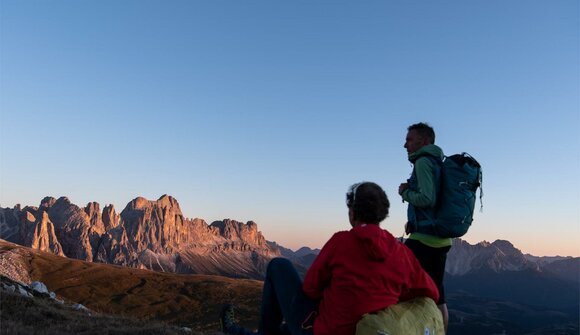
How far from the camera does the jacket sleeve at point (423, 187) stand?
22.2 ft

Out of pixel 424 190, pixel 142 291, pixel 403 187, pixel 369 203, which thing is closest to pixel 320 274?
pixel 369 203

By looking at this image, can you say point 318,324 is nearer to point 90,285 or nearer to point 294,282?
point 294,282

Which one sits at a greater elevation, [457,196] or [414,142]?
[414,142]

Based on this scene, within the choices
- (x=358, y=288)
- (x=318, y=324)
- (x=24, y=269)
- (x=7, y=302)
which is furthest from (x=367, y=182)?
(x=24, y=269)

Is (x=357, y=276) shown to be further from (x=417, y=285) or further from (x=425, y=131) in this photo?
(x=425, y=131)

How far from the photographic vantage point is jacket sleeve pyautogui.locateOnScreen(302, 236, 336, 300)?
505cm

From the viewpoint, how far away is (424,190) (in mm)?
6789

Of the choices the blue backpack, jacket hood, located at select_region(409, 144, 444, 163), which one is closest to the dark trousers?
the blue backpack

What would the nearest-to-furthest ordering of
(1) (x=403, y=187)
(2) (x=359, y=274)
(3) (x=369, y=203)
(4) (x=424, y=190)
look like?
(2) (x=359, y=274) < (3) (x=369, y=203) < (4) (x=424, y=190) < (1) (x=403, y=187)

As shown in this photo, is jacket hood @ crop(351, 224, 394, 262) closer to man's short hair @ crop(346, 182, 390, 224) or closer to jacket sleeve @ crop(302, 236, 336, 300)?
man's short hair @ crop(346, 182, 390, 224)

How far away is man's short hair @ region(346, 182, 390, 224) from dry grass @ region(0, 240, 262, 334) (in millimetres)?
100339

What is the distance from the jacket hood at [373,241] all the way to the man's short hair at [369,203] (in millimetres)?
224

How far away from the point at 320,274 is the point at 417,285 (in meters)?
1.17

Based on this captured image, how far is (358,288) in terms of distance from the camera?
4820 mm
